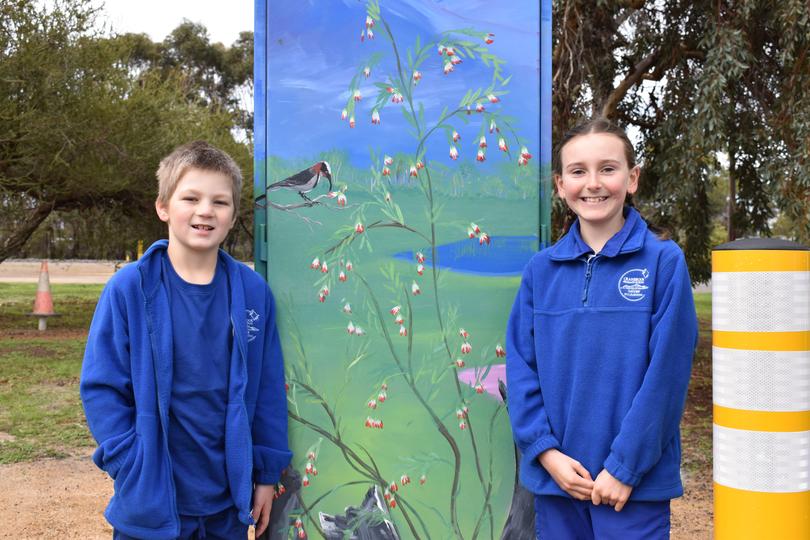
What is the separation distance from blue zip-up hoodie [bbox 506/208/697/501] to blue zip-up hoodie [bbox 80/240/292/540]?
80 cm

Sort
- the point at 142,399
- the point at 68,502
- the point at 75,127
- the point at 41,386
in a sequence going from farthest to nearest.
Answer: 1. the point at 75,127
2. the point at 41,386
3. the point at 68,502
4. the point at 142,399

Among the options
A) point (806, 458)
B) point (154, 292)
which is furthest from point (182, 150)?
point (806, 458)

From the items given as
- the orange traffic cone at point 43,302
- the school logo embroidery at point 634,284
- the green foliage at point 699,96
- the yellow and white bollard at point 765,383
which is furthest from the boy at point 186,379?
the orange traffic cone at point 43,302

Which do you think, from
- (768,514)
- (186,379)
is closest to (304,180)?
(186,379)

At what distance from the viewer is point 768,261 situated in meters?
2.05

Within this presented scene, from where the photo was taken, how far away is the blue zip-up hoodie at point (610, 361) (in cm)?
199

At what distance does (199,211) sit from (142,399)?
0.54 metres

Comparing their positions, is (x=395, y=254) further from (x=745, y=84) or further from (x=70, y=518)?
(x=745, y=84)

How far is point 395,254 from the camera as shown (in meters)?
2.53

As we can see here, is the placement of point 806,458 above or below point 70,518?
above

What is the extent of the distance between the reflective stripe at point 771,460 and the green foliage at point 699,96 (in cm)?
383

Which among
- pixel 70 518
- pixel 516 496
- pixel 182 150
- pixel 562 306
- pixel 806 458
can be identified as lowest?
pixel 70 518

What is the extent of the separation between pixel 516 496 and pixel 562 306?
2.62 feet

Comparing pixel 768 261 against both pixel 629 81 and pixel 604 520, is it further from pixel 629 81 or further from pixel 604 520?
pixel 629 81
